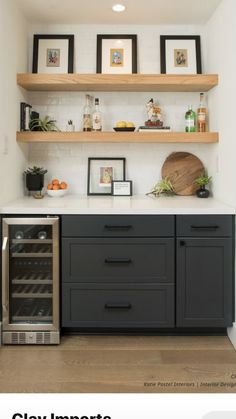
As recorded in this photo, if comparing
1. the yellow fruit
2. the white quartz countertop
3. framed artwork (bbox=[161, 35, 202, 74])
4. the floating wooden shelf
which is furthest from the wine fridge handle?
framed artwork (bbox=[161, 35, 202, 74])

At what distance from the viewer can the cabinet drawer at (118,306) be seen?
3270 millimetres

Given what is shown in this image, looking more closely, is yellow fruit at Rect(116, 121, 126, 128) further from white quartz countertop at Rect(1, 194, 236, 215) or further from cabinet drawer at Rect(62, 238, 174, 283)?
cabinet drawer at Rect(62, 238, 174, 283)

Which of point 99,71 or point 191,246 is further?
point 99,71

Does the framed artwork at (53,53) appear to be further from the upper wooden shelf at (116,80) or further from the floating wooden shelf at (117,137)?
the floating wooden shelf at (117,137)

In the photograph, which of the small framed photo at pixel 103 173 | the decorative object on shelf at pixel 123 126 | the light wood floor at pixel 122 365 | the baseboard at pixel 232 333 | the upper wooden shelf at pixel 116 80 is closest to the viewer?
the light wood floor at pixel 122 365

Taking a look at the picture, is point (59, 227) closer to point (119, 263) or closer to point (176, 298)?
point (119, 263)

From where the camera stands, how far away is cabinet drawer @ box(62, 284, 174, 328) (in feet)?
10.7

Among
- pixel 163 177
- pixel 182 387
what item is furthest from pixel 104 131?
pixel 182 387

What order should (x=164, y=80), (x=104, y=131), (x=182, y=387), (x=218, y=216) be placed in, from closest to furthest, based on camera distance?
1. (x=182, y=387)
2. (x=218, y=216)
3. (x=164, y=80)
4. (x=104, y=131)

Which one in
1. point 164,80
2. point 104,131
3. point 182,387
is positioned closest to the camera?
point 182,387

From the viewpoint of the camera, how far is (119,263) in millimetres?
3256

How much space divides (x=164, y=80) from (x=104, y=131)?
2.07ft

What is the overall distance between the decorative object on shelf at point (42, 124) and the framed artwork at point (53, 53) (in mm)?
396

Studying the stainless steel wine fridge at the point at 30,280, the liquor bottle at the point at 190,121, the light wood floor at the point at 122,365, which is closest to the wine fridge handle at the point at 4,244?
the stainless steel wine fridge at the point at 30,280
